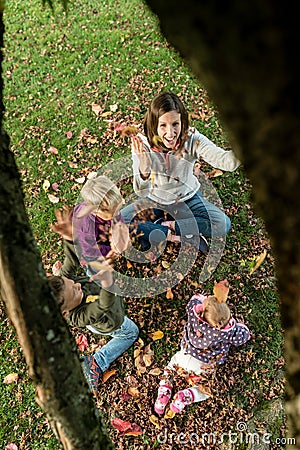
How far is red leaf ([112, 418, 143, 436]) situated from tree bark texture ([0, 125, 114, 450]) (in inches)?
90.0

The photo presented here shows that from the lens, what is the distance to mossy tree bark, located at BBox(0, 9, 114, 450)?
3.71 ft

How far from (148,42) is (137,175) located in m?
3.20

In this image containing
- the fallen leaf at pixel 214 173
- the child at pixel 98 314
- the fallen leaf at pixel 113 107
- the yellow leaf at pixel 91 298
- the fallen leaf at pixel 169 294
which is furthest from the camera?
the fallen leaf at pixel 113 107

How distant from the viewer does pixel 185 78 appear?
580 centimetres

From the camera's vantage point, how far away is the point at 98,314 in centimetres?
298

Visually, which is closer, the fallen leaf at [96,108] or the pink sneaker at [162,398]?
the pink sneaker at [162,398]

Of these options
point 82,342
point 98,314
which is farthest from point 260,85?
point 82,342

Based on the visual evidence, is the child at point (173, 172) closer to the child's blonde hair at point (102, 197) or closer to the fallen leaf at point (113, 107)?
the child's blonde hair at point (102, 197)

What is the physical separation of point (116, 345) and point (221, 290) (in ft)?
3.64

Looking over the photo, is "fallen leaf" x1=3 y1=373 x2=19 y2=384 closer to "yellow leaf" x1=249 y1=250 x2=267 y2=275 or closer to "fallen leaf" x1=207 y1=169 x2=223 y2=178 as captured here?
"yellow leaf" x1=249 y1=250 x2=267 y2=275

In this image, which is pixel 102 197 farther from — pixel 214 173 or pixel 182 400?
pixel 214 173

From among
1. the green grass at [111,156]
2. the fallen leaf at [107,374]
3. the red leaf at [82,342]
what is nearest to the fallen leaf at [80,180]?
the green grass at [111,156]

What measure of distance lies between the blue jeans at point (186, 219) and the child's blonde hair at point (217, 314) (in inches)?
42.5

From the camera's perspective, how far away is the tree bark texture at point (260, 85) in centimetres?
60
